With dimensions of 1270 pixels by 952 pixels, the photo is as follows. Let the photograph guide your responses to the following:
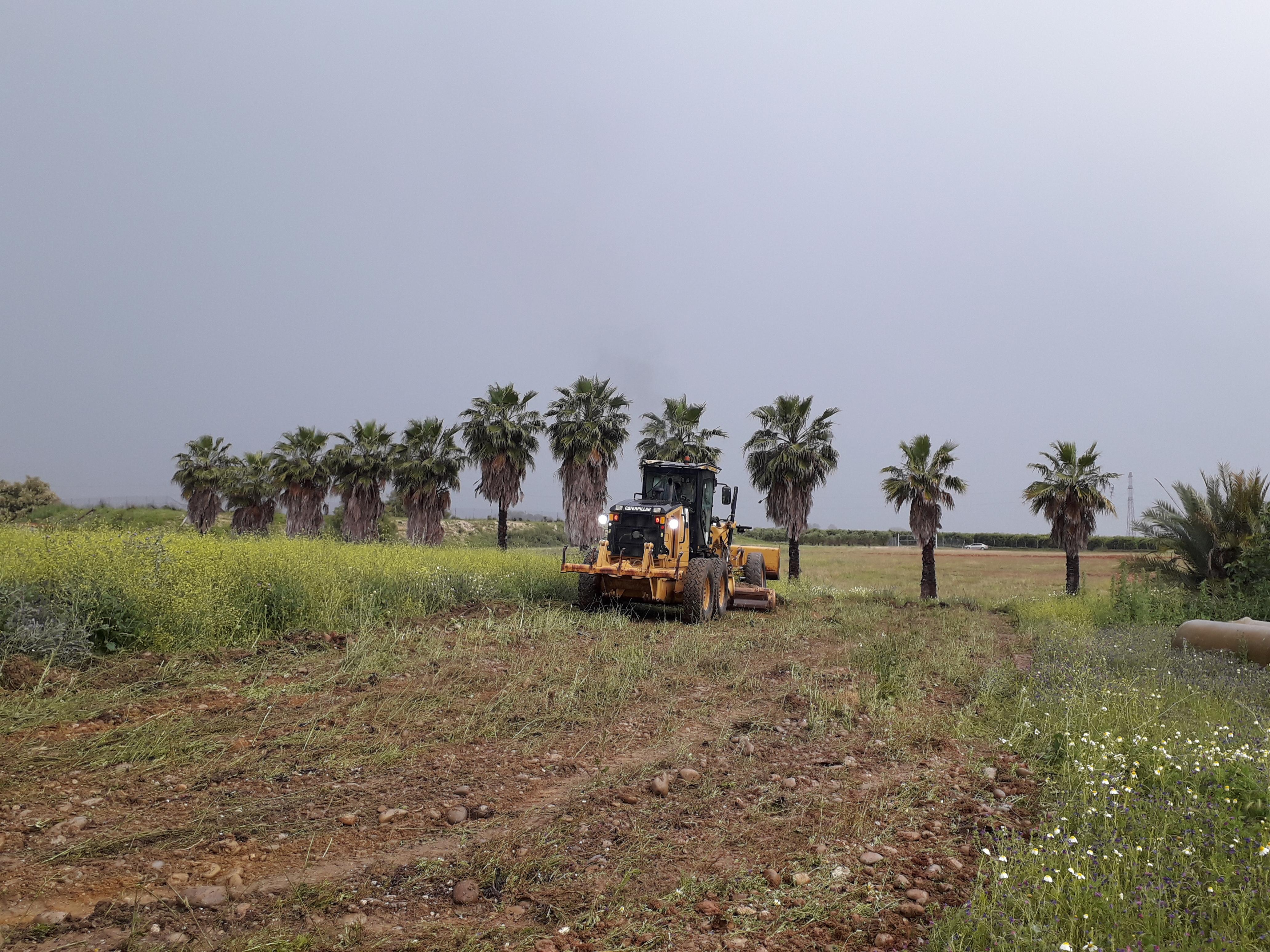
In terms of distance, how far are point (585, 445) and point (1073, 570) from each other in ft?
64.6

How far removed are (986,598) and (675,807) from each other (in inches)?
918

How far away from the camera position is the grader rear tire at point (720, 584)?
44.6 ft

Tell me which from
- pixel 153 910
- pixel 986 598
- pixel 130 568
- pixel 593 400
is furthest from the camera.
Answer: pixel 593 400

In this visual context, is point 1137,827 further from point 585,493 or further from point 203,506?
point 203,506

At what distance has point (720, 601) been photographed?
14.2 m

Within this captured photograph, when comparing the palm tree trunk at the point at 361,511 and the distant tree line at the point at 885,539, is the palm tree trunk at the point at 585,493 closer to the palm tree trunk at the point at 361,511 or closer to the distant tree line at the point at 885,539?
the palm tree trunk at the point at 361,511

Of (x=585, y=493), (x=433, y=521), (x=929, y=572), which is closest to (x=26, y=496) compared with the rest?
(x=433, y=521)

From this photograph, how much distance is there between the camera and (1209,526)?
1363 centimetres

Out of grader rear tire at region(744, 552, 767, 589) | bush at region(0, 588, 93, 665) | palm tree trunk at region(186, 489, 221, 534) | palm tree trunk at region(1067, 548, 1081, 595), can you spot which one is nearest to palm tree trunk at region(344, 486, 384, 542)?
palm tree trunk at region(186, 489, 221, 534)

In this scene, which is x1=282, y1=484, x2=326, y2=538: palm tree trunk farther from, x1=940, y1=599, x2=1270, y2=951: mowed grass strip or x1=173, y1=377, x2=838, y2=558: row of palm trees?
x1=940, y1=599, x2=1270, y2=951: mowed grass strip

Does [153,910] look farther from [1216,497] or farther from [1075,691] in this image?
[1216,497]

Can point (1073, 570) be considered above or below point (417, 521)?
below

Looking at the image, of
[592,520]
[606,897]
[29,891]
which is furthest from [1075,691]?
[592,520]

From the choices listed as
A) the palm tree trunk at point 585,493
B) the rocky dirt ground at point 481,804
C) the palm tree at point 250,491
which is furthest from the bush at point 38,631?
the palm tree at point 250,491
